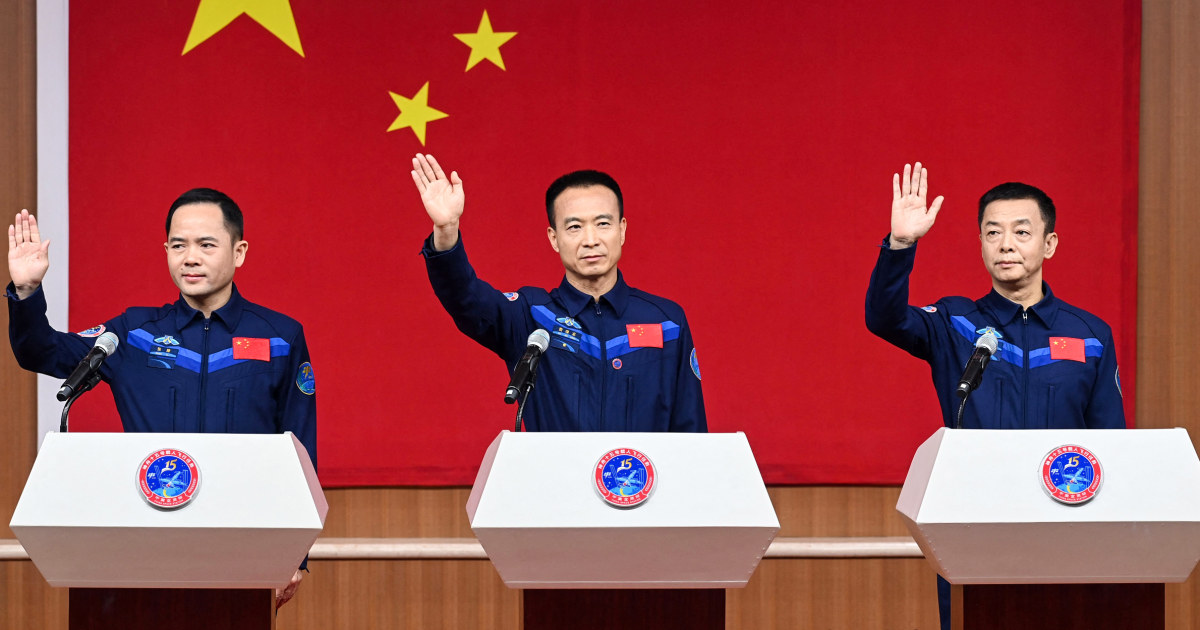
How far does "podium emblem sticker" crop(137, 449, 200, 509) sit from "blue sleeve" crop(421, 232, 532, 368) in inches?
28.2

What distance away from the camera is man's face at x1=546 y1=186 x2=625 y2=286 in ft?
8.09

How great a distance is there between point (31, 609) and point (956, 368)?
280 cm

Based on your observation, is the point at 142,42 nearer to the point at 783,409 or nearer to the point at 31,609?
the point at 31,609

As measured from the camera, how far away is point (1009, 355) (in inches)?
93.4

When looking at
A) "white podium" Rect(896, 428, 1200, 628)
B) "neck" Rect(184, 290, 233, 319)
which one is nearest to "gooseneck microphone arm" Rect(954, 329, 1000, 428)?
"white podium" Rect(896, 428, 1200, 628)

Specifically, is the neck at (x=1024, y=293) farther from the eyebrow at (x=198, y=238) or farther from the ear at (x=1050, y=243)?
the eyebrow at (x=198, y=238)

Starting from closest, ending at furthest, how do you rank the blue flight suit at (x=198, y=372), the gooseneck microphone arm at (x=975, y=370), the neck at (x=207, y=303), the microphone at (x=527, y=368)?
the microphone at (x=527, y=368), the gooseneck microphone arm at (x=975, y=370), the blue flight suit at (x=198, y=372), the neck at (x=207, y=303)

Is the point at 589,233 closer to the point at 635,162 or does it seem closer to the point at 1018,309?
the point at 1018,309

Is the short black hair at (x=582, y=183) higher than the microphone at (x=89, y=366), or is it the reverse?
the short black hair at (x=582, y=183)

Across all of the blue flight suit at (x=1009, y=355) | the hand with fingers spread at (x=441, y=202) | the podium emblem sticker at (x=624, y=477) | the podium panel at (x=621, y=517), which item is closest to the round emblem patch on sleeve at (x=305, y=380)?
the hand with fingers spread at (x=441, y=202)

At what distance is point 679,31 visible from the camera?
11.5ft

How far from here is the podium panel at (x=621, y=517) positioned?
1.64 metres

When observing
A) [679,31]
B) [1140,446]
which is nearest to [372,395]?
[679,31]

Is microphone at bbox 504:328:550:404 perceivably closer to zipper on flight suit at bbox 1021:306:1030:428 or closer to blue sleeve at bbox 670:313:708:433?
blue sleeve at bbox 670:313:708:433
